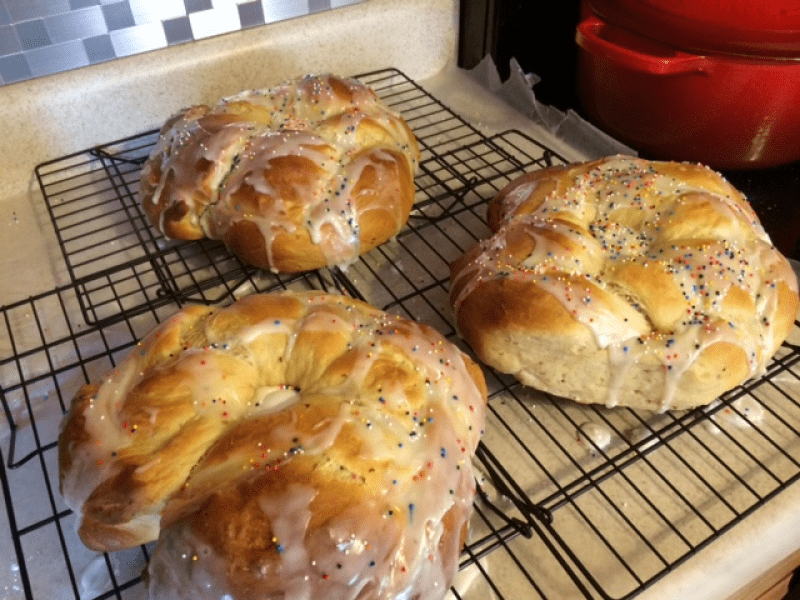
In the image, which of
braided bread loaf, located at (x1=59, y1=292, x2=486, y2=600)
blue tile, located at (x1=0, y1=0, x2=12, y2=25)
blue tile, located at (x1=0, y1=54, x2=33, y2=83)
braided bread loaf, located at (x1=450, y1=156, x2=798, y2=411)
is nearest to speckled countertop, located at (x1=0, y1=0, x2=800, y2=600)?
blue tile, located at (x1=0, y1=54, x2=33, y2=83)

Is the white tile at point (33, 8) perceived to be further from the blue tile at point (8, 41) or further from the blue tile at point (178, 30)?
the blue tile at point (178, 30)

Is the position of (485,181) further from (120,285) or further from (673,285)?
(120,285)

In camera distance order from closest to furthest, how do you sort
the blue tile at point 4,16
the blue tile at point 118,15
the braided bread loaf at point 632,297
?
the braided bread loaf at point 632,297
the blue tile at point 4,16
the blue tile at point 118,15

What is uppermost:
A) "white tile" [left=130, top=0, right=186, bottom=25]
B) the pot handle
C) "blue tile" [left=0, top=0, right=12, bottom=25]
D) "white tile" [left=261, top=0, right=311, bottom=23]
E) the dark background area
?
"blue tile" [left=0, top=0, right=12, bottom=25]

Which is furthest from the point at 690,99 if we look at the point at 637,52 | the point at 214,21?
the point at 214,21

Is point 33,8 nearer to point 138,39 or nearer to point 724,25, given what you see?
point 138,39

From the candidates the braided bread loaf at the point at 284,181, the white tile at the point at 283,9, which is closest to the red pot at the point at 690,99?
the braided bread loaf at the point at 284,181

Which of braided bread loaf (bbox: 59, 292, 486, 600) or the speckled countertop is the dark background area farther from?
braided bread loaf (bbox: 59, 292, 486, 600)
